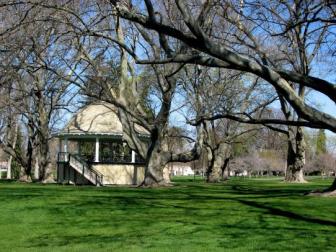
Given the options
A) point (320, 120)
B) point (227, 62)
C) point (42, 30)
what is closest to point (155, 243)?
point (227, 62)

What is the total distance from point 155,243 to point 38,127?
3254cm

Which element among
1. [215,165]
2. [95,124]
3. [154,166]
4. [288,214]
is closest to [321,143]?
[215,165]

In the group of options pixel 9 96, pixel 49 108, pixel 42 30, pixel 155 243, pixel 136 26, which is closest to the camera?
pixel 155 243

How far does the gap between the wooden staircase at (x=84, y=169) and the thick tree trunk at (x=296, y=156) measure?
14.7 m

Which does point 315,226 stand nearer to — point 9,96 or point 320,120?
point 320,120

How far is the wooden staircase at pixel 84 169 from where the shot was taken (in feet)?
120

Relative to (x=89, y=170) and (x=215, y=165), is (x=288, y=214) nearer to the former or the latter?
(x=89, y=170)

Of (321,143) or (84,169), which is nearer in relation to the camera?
(84,169)

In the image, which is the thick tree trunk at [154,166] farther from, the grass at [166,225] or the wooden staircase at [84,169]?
the grass at [166,225]

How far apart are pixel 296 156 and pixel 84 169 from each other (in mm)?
15998

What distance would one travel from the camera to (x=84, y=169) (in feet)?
121

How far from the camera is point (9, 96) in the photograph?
130 ft

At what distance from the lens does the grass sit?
9.90 meters

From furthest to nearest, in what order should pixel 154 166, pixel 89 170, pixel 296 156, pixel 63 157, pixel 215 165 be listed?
1. pixel 215 165
2. pixel 296 156
3. pixel 63 157
4. pixel 89 170
5. pixel 154 166
